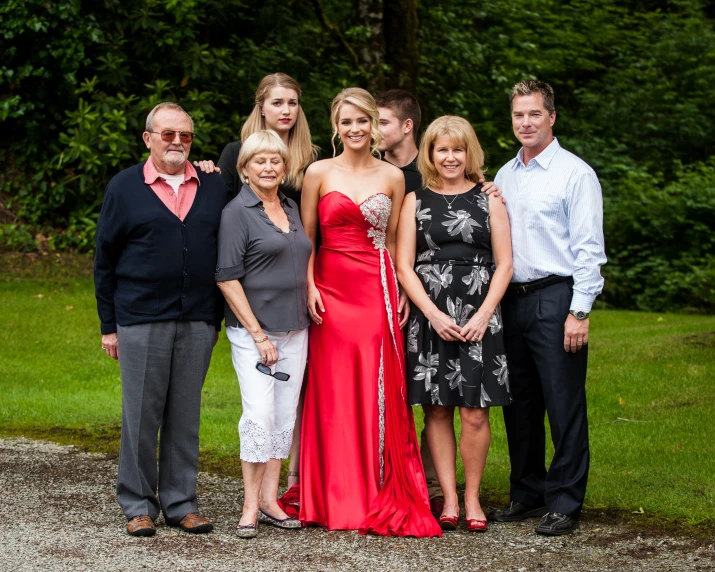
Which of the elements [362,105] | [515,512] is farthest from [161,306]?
[515,512]

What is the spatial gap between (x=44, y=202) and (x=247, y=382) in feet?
33.6

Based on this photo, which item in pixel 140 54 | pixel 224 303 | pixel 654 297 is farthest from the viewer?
pixel 654 297

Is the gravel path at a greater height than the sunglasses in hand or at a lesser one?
lesser

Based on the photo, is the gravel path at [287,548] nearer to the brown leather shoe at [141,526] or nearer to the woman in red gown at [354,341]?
the brown leather shoe at [141,526]

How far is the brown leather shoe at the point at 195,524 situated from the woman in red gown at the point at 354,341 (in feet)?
1.75

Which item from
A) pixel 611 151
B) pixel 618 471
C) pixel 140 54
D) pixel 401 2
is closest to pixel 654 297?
pixel 611 151

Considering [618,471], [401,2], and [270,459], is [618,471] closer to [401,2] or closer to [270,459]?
[270,459]

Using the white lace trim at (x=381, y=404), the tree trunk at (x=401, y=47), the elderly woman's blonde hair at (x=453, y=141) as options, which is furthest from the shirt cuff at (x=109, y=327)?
the tree trunk at (x=401, y=47)

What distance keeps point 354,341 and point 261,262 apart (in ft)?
2.29

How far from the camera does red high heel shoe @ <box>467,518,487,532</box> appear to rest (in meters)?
5.27

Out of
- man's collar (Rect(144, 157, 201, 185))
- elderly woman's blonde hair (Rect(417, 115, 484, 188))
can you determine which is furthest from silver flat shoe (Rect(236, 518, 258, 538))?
elderly woman's blonde hair (Rect(417, 115, 484, 188))

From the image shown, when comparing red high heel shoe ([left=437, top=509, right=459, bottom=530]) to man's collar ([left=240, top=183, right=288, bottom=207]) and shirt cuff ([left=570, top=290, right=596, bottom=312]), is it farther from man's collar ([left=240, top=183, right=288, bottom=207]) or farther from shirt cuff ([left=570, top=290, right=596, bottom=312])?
man's collar ([left=240, top=183, right=288, bottom=207])

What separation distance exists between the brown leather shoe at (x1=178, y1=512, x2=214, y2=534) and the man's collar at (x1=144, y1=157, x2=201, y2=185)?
1.70 meters

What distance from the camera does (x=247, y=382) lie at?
17.2 ft
